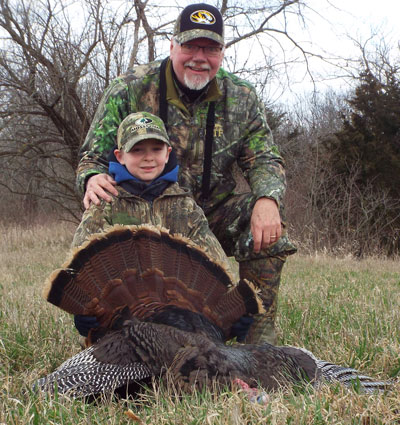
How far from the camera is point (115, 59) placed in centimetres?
999

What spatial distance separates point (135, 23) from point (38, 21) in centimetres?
172

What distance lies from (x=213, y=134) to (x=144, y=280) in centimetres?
168

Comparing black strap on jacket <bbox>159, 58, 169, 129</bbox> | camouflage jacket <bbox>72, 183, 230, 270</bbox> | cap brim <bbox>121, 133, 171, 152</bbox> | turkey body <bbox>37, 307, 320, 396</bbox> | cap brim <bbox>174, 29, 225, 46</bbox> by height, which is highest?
cap brim <bbox>174, 29, 225, 46</bbox>

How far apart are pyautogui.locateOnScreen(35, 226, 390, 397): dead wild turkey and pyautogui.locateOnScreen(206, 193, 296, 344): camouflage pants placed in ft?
3.56

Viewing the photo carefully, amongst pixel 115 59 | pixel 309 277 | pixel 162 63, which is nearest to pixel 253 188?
pixel 162 63

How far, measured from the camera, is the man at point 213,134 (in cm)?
369

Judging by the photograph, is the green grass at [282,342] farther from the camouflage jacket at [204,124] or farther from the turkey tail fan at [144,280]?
the camouflage jacket at [204,124]

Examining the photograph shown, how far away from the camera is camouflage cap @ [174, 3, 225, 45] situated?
3598mm

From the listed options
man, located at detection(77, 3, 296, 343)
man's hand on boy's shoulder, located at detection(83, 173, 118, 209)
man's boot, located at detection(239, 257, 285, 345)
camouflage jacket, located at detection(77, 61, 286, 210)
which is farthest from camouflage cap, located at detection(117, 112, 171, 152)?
man's boot, located at detection(239, 257, 285, 345)

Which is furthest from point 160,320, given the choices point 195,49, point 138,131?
point 195,49

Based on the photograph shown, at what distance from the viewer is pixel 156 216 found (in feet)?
10.3

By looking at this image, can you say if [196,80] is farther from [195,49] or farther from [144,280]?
[144,280]

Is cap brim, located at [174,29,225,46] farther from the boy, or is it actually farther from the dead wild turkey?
the dead wild turkey

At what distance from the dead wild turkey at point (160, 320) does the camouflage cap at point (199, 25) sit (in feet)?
5.18
